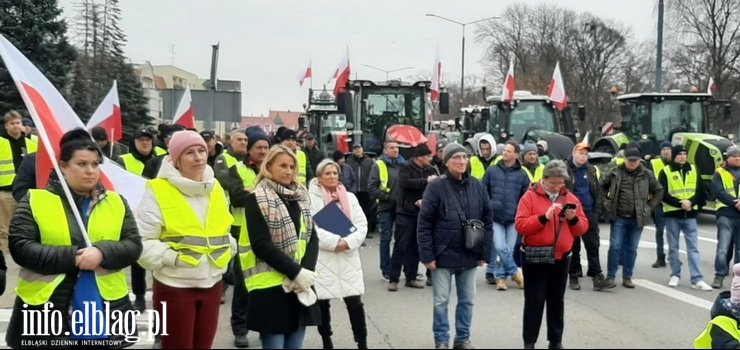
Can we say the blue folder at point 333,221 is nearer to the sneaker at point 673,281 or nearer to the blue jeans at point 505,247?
the blue jeans at point 505,247

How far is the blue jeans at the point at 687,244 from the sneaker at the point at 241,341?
19.8ft

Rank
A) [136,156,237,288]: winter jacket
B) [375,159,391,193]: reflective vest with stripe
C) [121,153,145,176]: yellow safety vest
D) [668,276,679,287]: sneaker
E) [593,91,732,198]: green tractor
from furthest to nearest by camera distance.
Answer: [593,91,732,198]: green tractor, [375,159,391,193]: reflective vest with stripe, [668,276,679,287]: sneaker, [121,153,145,176]: yellow safety vest, [136,156,237,288]: winter jacket

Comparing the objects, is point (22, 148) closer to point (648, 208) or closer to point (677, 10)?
point (648, 208)

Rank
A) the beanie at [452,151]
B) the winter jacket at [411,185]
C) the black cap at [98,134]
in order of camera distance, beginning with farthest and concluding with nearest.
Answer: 1. the winter jacket at [411,185]
2. the black cap at [98,134]
3. the beanie at [452,151]

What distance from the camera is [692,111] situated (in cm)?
1967

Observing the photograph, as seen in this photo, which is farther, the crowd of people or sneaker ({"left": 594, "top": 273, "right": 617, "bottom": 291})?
sneaker ({"left": 594, "top": 273, "right": 617, "bottom": 291})

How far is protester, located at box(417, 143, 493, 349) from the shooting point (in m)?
6.73

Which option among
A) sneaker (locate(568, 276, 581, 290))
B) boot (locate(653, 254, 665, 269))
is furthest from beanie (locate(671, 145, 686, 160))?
sneaker (locate(568, 276, 581, 290))

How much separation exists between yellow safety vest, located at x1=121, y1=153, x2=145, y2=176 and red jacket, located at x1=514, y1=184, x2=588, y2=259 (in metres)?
4.08

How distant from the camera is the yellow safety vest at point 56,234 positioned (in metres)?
4.12

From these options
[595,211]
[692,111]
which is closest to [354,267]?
[595,211]

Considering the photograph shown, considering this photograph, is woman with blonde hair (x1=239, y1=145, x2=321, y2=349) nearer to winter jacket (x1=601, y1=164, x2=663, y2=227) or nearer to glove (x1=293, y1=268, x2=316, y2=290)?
glove (x1=293, y1=268, x2=316, y2=290)

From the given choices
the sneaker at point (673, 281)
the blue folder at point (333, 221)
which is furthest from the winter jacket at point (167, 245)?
the sneaker at point (673, 281)

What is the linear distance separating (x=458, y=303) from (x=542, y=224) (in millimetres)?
1010
